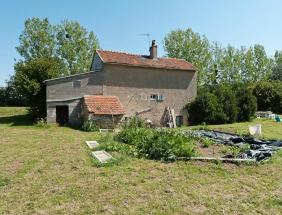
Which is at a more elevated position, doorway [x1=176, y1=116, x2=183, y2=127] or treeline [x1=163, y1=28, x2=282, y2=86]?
treeline [x1=163, y1=28, x2=282, y2=86]

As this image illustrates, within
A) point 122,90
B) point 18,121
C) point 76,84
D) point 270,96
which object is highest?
point 76,84

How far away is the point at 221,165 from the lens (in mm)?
5535

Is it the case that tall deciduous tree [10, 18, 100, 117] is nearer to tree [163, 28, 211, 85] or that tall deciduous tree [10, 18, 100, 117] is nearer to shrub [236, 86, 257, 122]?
tree [163, 28, 211, 85]

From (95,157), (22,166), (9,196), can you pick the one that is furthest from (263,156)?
(22,166)

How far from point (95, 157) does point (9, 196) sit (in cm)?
282

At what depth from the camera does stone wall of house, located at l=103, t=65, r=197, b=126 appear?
17766 millimetres

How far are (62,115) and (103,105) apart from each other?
432 centimetres

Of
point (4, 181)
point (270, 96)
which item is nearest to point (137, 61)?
point (4, 181)

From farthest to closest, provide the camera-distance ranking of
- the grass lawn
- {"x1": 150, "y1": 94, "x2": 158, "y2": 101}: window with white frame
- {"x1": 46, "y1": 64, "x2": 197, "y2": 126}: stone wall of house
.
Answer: {"x1": 150, "y1": 94, "x2": 158, "y2": 101}: window with white frame, {"x1": 46, "y1": 64, "x2": 197, "y2": 126}: stone wall of house, the grass lawn

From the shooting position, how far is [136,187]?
14.1ft

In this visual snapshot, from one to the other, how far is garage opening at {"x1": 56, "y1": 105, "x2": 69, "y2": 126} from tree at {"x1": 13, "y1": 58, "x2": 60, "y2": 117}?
5.83 ft

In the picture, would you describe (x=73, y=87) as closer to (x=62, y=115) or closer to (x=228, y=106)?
(x=62, y=115)

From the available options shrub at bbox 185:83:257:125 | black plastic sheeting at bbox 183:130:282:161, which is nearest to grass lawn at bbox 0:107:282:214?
black plastic sheeting at bbox 183:130:282:161

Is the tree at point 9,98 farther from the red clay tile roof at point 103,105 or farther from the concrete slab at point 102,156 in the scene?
the concrete slab at point 102,156
